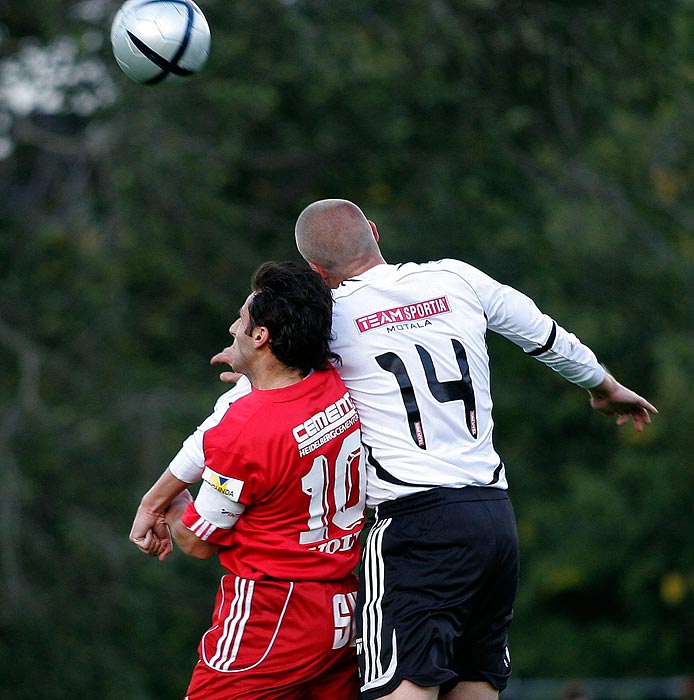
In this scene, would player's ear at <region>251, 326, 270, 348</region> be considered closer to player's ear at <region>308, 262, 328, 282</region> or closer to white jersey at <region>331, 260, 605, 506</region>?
white jersey at <region>331, 260, 605, 506</region>

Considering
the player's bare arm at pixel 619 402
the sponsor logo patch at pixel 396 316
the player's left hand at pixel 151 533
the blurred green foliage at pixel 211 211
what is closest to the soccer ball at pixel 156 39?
the sponsor logo patch at pixel 396 316

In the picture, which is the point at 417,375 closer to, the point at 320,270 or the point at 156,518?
the point at 320,270

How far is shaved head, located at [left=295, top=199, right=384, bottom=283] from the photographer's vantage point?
4.61 m

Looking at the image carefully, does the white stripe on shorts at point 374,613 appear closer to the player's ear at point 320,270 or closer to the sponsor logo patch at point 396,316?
the sponsor logo patch at point 396,316

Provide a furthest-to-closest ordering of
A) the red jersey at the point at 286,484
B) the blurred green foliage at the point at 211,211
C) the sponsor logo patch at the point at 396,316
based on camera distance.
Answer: the blurred green foliage at the point at 211,211
the sponsor logo patch at the point at 396,316
the red jersey at the point at 286,484

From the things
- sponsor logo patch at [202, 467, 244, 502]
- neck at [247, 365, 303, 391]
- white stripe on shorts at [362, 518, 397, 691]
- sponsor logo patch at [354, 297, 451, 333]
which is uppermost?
sponsor logo patch at [354, 297, 451, 333]

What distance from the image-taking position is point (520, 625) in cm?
2225

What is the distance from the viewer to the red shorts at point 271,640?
4273mm

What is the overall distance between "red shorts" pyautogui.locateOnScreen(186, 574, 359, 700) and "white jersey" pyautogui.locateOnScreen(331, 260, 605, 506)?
1.40ft

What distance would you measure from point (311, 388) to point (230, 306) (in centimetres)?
1045

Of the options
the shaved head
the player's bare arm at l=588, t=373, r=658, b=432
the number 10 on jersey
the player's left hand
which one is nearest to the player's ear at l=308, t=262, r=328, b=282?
the shaved head

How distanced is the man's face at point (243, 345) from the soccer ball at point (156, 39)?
1690 mm

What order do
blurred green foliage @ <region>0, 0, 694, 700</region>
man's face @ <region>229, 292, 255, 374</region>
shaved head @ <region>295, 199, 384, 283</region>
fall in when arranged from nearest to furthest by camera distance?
man's face @ <region>229, 292, 255, 374</region>
shaved head @ <region>295, 199, 384, 283</region>
blurred green foliage @ <region>0, 0, 694, 700</region>

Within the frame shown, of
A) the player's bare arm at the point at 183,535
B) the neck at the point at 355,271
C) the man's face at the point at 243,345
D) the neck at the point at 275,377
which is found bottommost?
the player's bare arm at the point at 183,535
